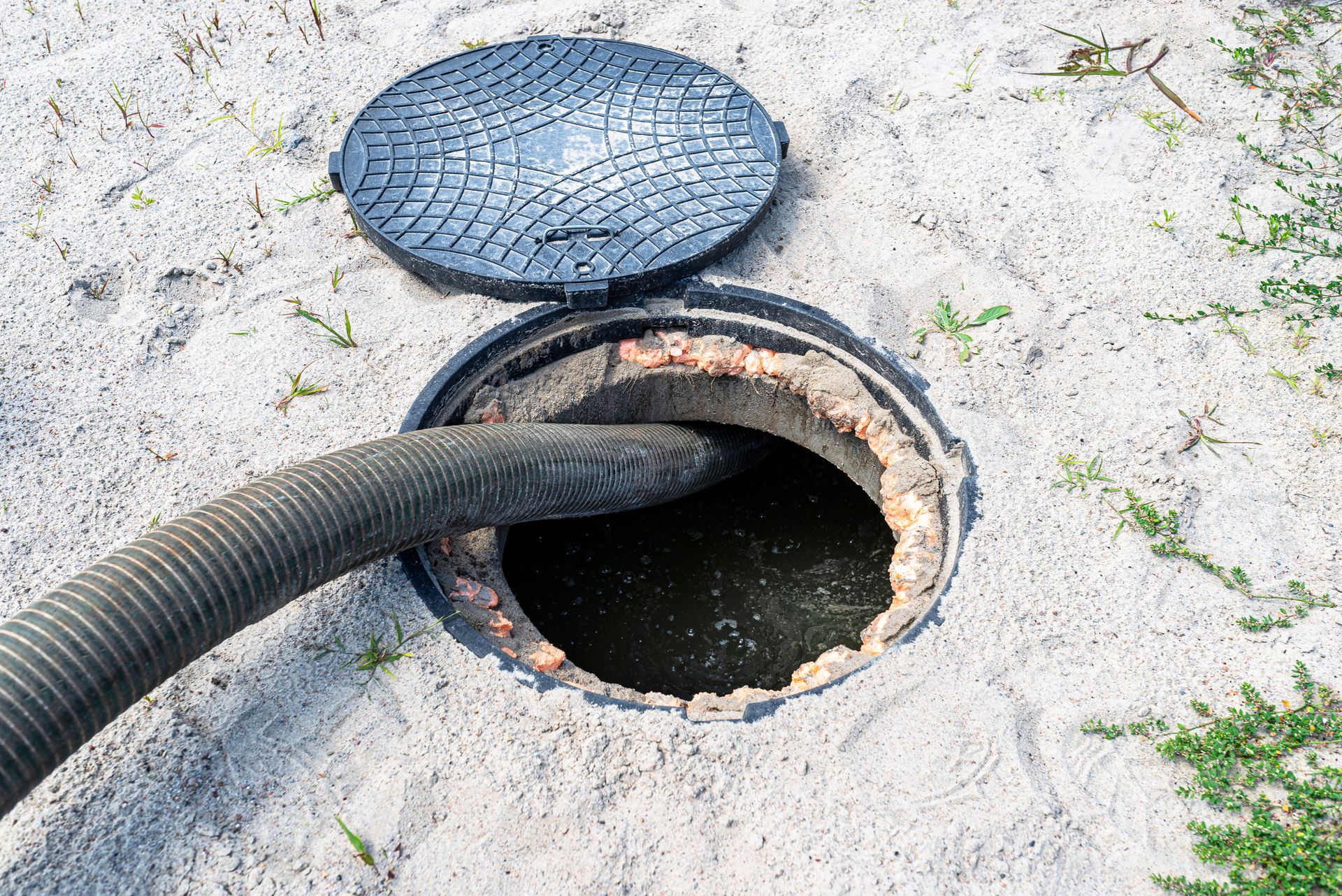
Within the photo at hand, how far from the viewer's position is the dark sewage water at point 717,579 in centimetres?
315

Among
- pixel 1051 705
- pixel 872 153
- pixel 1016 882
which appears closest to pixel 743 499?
pixel 872 153

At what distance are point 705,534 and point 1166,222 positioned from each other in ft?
6.76

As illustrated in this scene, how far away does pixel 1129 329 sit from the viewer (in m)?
2.89

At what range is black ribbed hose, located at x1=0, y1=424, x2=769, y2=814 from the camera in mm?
1766

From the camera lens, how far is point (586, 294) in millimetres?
2859

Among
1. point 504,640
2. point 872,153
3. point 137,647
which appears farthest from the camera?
point 872,153

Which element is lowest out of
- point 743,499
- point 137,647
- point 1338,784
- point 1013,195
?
point 743,499

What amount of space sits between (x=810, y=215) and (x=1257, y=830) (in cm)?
229

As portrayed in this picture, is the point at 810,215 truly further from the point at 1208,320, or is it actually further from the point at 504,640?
the point at 504,640

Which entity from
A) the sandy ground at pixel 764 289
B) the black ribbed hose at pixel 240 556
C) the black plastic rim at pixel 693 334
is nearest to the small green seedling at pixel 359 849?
the sandy ground at pixel 764 289

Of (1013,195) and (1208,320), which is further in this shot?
(1013,195)

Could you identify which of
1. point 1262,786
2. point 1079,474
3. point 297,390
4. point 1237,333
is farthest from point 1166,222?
point 297,390

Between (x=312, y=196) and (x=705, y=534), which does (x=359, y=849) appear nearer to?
(x=705, y=534)

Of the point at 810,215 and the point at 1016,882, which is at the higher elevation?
the point at 810,215
